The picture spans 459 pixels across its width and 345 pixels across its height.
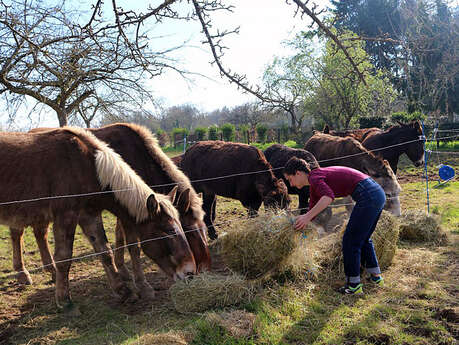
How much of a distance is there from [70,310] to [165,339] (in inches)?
66.5

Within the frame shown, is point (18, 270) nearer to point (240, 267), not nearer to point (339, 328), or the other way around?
point (240, 267)

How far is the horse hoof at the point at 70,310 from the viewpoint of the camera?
396cm

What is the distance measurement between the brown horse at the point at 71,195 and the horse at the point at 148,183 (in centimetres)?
56

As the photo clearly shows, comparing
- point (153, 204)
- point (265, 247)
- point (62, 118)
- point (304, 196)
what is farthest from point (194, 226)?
point (62, 118)

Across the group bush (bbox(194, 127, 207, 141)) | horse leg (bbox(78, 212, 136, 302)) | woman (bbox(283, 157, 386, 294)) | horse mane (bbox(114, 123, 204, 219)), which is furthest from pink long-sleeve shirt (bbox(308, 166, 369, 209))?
bush (bbox(194, 127, 207, 141))

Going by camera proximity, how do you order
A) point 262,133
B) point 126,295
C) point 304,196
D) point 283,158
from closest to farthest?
point 126,295 → point 283,158 → point 304,196 → point 262,133

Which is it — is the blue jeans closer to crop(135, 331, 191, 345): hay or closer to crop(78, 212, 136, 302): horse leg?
crop(135, 331, 191, 345): hay

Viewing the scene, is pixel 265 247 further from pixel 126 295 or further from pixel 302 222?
pixel 126 295

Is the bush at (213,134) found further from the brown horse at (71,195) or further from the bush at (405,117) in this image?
the brown horse at (71,195)

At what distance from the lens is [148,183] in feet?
17.0

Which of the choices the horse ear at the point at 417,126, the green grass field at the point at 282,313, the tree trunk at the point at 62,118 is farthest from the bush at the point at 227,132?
the green grass field at the point at 282,313

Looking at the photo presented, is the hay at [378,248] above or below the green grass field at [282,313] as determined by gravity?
above

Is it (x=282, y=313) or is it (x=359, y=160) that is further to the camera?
(x=359, y=160)

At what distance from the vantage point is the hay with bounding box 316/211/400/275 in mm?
4723
